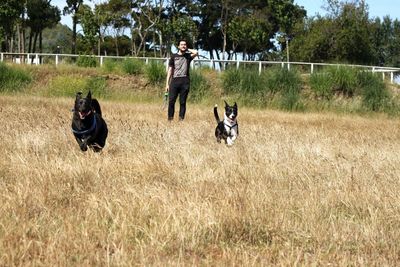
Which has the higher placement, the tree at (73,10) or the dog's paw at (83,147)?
the tree at (73,10)

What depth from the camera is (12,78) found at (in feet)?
75.1

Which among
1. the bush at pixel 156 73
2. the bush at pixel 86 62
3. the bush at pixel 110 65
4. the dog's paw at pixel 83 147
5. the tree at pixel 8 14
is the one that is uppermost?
the tree at pixel 8 14

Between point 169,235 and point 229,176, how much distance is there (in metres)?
2.11

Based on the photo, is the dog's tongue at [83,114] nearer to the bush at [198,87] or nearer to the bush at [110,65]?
the bush at [198,87]

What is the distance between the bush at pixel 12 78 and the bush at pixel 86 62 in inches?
177

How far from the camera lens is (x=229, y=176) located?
5770 mm

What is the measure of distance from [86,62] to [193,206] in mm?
24911

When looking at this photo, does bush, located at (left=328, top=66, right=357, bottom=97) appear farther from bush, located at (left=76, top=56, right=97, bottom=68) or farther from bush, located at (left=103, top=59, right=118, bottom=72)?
bush, located at (left=76, top=56, right=97, bottom=68)

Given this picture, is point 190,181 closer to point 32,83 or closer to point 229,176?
point 229,176

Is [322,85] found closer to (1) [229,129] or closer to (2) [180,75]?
(2) [180,75]

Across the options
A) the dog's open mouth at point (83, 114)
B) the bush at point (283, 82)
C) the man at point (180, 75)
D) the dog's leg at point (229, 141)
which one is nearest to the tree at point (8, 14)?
the bush at point (283, 82)

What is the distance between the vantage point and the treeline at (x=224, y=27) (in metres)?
45.3

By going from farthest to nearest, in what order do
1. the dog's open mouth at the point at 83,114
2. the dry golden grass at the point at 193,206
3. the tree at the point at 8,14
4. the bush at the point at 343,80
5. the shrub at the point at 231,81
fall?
the tree at the point at 8,14 → the bush at the point at 343,80 → the shrub at the point at 231,81 → the dog's open mouth at the point at 83,114 → the dry golden grass at the point at 193,206

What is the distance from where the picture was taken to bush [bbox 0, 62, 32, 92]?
73.3 feet
